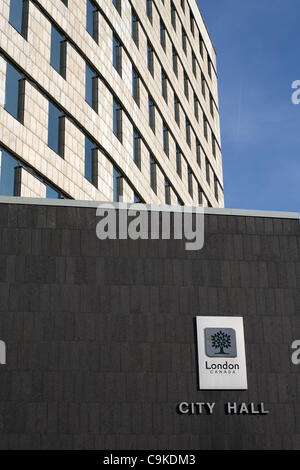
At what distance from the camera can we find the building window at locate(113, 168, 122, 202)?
37094mm

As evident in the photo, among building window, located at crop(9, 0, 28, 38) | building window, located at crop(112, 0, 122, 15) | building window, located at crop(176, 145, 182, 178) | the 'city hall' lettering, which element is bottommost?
the 'city hall' lettering

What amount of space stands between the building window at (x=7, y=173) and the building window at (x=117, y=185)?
8.74 metres

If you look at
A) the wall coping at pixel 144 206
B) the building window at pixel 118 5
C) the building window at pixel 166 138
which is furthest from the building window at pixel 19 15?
the building window at pixel 166 138

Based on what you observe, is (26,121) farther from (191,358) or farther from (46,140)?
(191,358)

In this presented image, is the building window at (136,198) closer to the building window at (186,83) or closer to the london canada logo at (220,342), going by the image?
the building window at (186,83)

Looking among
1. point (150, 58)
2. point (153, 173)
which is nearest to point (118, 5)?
point (150, 58)

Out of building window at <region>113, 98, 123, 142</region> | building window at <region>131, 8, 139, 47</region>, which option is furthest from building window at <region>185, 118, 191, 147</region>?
building window at <region>113, 98, 123, 142</region>

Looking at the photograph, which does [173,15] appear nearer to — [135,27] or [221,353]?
[135,27]

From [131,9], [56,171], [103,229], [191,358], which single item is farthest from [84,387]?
[131,9]

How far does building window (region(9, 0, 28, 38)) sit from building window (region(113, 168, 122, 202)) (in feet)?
29.8

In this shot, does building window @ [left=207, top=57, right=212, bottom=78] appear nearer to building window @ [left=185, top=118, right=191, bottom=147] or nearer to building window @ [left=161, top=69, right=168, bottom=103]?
building window @ [left=185, top=118, right=191, bottom=147]

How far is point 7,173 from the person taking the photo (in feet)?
94.0

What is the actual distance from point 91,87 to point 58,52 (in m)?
3.01

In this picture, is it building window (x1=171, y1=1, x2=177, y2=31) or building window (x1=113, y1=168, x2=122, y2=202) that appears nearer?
building window (x1=113, y1=168, x2=122, y2=202)
